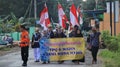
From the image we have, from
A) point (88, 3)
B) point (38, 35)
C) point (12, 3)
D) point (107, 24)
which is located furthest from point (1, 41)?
point (12, 3)

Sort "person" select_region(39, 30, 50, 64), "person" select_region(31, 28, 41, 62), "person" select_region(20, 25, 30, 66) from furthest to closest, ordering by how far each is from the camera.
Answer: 1. "person" select_region(31, 28, 41, 62)
2. "person" select_region(39, 30, 50, 64)
3. "person" select_region(20, 25, 30, 66)

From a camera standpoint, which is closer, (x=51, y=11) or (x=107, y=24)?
(x=107, y=24)

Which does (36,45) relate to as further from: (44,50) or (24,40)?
(24,40)

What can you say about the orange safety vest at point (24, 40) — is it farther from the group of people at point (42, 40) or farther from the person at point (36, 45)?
the person at point (36, 45)

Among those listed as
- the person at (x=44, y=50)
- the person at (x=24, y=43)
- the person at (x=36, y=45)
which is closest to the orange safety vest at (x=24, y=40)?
the person at (x=24, y=43)

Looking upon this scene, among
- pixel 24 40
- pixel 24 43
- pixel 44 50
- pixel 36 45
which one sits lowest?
pixel 44 50

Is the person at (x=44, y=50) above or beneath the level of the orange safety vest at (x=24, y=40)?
beneath

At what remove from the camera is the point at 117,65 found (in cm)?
1340

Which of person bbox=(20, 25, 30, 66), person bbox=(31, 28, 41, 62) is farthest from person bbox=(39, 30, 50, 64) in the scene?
person bbox=(20, 25, 30, 66)

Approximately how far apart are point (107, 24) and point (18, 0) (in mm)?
47582

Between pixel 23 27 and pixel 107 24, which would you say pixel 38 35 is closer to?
pixel 23 27

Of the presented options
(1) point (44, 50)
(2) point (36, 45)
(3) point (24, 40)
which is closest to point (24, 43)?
(3) point (24, 40)

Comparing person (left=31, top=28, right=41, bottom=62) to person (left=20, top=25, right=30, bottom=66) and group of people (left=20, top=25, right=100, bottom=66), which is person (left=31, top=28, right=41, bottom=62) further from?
person (left=20, top=25, right=30, bottom=66)

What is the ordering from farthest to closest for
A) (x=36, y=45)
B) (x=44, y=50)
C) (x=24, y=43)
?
(x=36, y=45) < (x=44, y=50) < (x=24, y=43)
